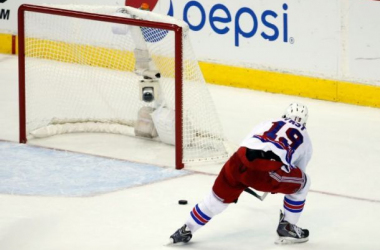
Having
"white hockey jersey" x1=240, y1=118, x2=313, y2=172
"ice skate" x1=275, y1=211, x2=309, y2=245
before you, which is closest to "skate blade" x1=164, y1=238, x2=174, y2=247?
"ice skate" x1=275, y1=211, x2=309, y2=245

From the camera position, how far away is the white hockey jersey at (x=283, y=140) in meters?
7.24

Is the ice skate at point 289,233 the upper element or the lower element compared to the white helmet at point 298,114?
lower

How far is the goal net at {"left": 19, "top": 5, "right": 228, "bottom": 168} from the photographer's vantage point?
9359 millimetres

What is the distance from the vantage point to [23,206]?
27.2 feet

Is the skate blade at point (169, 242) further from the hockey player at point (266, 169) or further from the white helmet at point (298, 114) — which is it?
the white helmet at point (298, 114)

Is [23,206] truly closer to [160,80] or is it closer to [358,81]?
[160,80]

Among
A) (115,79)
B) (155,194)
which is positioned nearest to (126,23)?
(115,79)

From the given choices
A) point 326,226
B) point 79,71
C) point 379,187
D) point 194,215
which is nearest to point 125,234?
point 194,215

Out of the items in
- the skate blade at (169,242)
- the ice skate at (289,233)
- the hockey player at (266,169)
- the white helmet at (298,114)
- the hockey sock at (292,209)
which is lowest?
the skate blade at (169,242)

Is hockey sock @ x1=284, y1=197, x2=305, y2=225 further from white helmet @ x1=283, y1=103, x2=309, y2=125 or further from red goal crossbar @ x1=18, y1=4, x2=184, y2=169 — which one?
red goal crossbar @ x1=18, y1=4, x2=184, y2=169

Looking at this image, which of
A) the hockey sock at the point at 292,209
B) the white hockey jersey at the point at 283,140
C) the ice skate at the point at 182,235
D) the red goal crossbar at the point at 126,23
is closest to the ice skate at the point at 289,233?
the hockey sock at the point at 292,209

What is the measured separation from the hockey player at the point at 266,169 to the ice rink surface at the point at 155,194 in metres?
0.27

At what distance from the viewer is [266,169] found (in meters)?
7.23

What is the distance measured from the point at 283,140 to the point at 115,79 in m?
3.25
